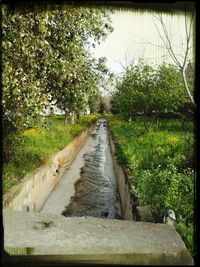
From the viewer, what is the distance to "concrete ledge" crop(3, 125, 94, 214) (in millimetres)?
7492

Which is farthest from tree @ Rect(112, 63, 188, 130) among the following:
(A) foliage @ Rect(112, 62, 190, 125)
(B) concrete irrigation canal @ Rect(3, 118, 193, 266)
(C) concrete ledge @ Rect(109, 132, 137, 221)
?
(B) concrete irrigation canal @ Rect(3, 118, 193, 266)

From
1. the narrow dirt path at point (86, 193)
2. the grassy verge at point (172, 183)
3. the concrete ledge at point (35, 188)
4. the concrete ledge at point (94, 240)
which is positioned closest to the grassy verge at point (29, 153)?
the concrete ledge at point (35, 188)

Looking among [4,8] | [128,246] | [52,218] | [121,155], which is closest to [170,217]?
[128,246]

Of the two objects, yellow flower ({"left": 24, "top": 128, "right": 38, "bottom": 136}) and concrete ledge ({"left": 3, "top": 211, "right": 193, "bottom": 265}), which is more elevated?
yellow flower ({"left": 24, "top": 128, "right": 38, "bottom": 136})

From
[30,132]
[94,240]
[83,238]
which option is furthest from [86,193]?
[94,240]

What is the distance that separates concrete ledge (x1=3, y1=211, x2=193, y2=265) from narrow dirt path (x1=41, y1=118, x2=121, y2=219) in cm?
370

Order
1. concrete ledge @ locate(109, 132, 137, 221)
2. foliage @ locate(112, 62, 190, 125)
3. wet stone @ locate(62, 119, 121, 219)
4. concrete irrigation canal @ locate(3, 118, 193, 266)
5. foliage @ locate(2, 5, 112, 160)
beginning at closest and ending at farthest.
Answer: concrete irrigation canal @ locate(3, 118, 193, 266), foliage @ locate(2, 5, 112, 160), concrete ledge @ locate(109, 132, 137, 221), wet stone @ locate(62, 119, 121, 219), foliage @ locate(112, 62, 190, 125)

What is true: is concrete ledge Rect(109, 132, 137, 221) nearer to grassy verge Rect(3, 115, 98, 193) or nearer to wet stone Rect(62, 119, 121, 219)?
wet stone Rect(62, 119, 121, 219)

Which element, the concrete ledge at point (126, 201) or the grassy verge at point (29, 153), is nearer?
the concrete ledge at point (126, 201)

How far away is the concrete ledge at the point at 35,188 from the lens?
7.49 metres

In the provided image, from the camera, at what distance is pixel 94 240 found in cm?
486

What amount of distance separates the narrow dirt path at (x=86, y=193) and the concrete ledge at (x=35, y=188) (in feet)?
0.99

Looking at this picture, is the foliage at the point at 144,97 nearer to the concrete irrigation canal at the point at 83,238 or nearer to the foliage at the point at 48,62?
the foliage at the point at 48,62

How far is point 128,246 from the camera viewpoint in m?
4.61
